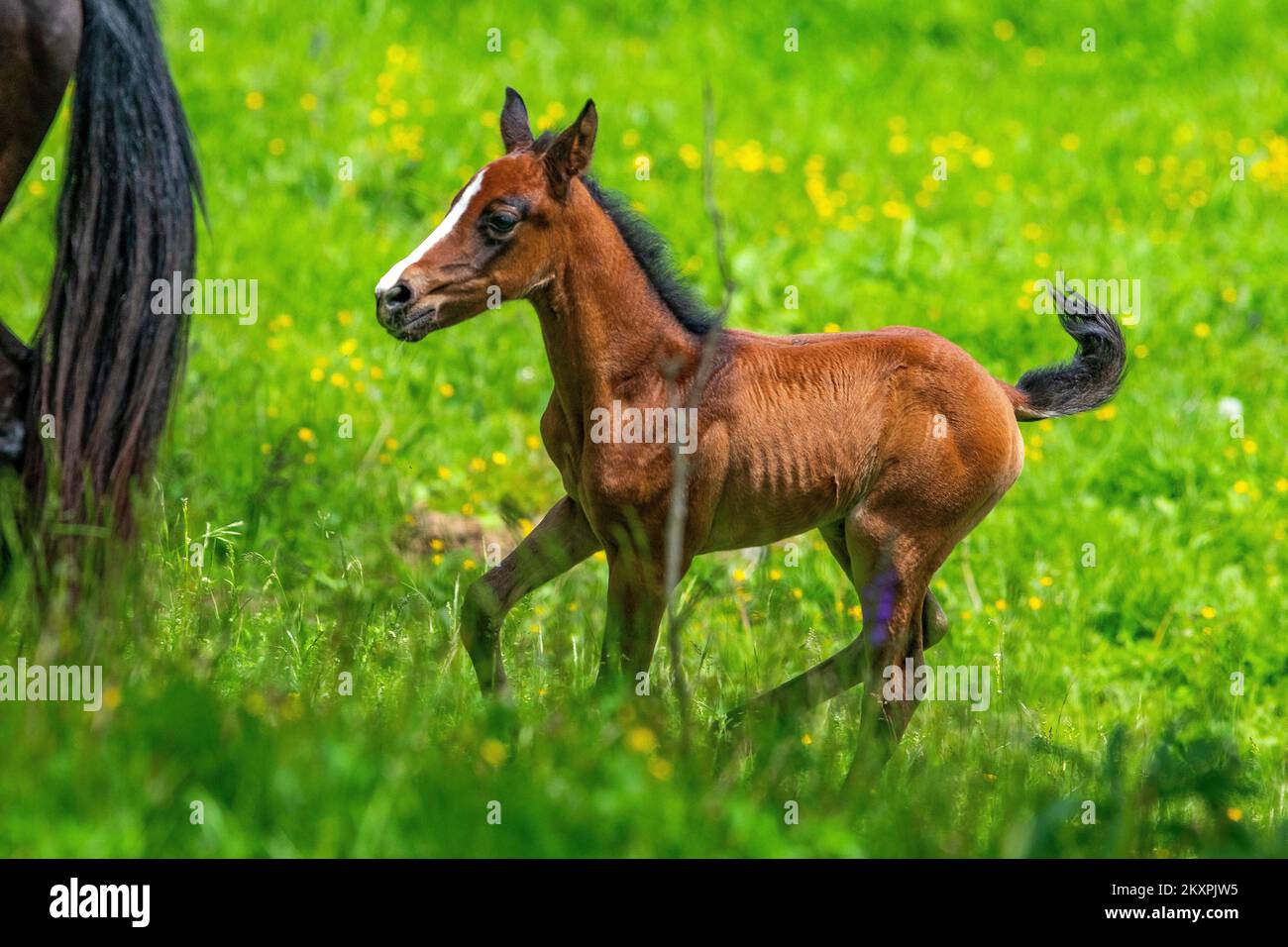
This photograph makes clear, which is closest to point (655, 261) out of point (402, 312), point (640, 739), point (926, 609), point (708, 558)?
point (402, 312)

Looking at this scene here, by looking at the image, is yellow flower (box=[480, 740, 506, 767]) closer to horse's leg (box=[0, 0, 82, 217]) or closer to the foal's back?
the foal's back

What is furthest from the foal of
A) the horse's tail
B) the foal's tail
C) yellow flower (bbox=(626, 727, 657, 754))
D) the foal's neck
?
the horse's tail

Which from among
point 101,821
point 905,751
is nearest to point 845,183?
point 905,751

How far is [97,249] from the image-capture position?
498cm

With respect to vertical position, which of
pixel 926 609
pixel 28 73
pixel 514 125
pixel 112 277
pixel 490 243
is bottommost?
pixel 926 609

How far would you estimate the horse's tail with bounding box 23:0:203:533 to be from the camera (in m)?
4.80

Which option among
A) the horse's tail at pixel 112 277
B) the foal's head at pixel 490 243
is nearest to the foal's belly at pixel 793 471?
the foal's head at pixel 490 243

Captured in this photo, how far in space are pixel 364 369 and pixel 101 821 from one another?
5136 millimetres

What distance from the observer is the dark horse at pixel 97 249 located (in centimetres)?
473

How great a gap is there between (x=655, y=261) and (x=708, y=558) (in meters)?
2.90

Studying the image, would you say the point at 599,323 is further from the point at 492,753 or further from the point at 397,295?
the point at 492,753

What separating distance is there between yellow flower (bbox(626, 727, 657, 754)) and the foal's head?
1.19 m

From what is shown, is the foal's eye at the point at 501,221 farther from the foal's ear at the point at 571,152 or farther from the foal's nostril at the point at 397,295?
the foal's nostril at the point at 397,295
